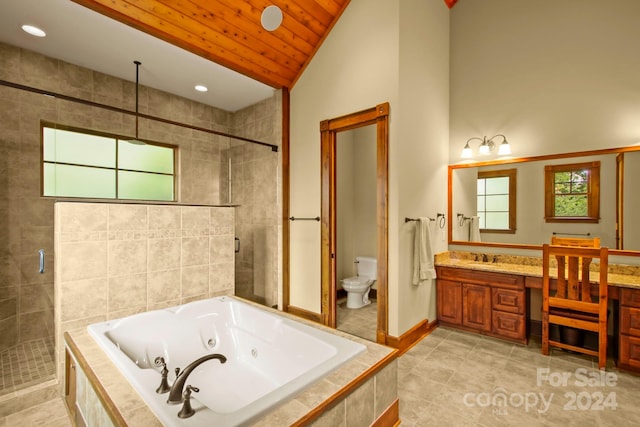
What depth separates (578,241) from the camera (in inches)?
111

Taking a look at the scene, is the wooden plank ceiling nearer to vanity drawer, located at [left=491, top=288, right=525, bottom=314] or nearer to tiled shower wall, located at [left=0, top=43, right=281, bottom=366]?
tiled shower wall, located at [left=0, top=43, right=281, bottom=366]

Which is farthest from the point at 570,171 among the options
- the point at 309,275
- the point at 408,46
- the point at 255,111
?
the point at 255,111

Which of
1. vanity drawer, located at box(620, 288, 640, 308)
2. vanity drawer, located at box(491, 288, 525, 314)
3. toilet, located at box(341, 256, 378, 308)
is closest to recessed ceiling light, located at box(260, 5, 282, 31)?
toilet, located at box(341, 256, 378, 308)

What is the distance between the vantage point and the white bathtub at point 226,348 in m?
1.72

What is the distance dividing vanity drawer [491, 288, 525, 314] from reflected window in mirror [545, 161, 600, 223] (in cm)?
83

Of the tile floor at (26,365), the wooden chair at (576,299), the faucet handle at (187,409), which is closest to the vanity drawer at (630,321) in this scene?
the wooden chair at (576,299)

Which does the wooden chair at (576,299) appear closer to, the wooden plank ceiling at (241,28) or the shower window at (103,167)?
the wooden plank ceiling at (241,28)

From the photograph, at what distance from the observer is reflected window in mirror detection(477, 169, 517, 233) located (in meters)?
3.24

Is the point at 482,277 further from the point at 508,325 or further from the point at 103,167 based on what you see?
the point at 103,167

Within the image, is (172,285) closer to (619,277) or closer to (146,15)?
(146,15)

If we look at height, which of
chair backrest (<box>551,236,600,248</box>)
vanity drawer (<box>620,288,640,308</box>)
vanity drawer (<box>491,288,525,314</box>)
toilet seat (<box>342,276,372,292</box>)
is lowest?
toilet seat (<box>342,276,372,292</box>)

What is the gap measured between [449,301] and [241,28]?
3.41m

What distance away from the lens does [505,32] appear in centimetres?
327

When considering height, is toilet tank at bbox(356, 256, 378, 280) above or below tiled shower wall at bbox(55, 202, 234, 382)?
below
